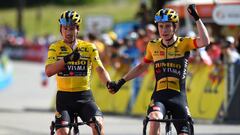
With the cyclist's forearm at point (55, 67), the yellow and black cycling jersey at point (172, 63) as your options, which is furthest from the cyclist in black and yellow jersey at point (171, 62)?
the cyclist's forearm at point (55, 67)

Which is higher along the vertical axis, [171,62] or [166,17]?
[166,17]

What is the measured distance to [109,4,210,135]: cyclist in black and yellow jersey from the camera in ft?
32.4

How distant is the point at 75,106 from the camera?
1005cm

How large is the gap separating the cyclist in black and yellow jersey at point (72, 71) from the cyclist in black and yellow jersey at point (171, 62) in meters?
0.40

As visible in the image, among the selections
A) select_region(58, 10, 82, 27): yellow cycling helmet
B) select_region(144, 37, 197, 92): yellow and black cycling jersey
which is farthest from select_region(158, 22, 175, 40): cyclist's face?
select_region(58, 10, 82, 27): yellow cycling helmet

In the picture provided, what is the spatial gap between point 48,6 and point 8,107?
64037mm

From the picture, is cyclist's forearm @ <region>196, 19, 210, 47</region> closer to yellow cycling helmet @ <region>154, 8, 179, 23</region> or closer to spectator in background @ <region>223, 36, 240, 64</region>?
yellow cycling helmet @ <region>154, 8, 179, 23</region>

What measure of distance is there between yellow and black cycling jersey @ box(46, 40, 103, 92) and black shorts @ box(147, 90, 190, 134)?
943 millimetres

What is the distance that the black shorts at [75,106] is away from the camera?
32.5 feet

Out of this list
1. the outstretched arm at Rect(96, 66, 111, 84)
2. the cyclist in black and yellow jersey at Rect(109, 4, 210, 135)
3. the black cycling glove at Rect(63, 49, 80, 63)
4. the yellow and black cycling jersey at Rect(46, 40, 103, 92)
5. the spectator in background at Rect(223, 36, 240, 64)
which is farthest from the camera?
the spectator in background at Rect(223, 36, 240, 64)

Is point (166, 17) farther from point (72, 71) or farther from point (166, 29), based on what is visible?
point (72, 71)

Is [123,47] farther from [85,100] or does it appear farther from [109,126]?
[85,100]

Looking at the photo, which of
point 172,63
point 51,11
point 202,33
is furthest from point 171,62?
point 51,11

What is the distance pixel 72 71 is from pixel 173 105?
4.47ft
